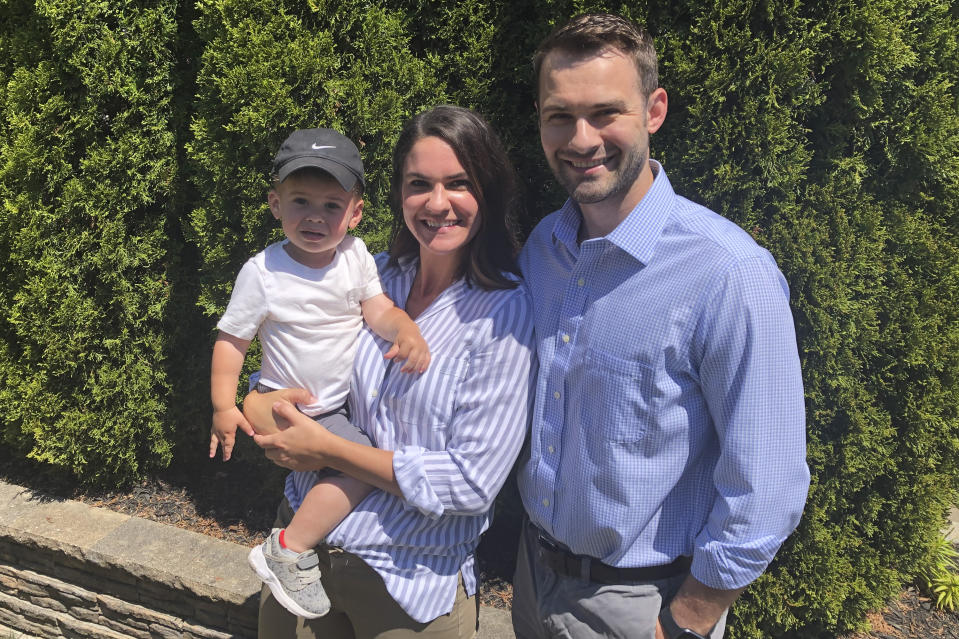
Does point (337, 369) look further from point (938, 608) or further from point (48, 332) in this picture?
point (938, 608)

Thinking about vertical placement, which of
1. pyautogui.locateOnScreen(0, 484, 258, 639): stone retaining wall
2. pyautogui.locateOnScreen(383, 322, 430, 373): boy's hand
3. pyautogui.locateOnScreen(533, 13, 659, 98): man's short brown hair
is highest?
pyautogui.locateOnScreen(533, 13, 659, 98): man's short brown hair

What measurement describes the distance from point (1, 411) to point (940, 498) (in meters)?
5.26

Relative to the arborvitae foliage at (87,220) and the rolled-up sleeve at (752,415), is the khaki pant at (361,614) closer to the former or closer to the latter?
the rolled-up sleeve at (752,415)

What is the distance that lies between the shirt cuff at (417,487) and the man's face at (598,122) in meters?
0.86

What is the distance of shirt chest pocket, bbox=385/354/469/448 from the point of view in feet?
6.47

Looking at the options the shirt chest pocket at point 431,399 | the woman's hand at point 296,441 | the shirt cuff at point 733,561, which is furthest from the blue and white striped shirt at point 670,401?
the woman's hand at point 296,441

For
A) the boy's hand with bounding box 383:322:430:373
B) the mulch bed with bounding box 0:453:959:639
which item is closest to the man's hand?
the boy's hand with bounding box 383:322:430:373

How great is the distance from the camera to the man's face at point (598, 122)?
1769 millimetres

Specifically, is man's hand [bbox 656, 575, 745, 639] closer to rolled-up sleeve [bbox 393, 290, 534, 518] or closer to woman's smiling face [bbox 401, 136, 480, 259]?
rolled-up sleeve [bbox 393, 290, 534, 518]

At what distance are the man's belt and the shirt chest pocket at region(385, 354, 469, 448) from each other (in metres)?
0.48

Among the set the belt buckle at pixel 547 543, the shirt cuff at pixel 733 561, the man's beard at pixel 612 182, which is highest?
the man's beard at pixel 612 182

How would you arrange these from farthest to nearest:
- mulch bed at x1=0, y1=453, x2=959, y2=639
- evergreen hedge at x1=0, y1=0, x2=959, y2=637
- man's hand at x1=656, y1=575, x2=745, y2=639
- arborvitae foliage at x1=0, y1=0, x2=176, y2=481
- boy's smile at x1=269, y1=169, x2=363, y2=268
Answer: arborvitae foliage at x1=0, y1=0, x2=176, y2=481 → mulch bed at x1=0, y1=453, x2=959, y2=639 → evergreen hedge at x1=0, y1=0, x2=959, y2=637 → boy's smile at x1=269, y1=169, x2=363, y2=268 → man's hand at x1=656, y1=575, x2=745, y2=639

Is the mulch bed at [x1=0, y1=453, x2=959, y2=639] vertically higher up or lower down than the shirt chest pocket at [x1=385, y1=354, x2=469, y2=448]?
lower down

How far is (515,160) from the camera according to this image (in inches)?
129
